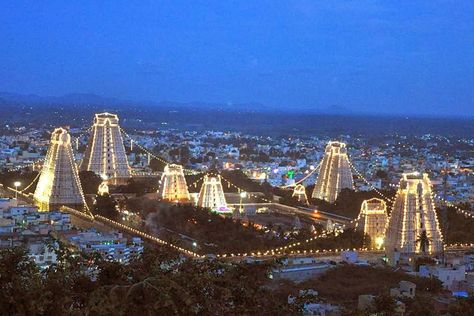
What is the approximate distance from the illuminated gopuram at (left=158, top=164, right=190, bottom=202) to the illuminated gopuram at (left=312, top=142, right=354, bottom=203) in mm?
6940

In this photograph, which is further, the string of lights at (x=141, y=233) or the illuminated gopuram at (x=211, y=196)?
the illuminated gopuram at (x=211, y=196)

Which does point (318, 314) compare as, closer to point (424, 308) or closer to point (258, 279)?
point (424, 308)

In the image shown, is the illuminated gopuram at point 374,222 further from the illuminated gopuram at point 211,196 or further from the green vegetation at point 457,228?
the illuminated gopuram at point 211,196

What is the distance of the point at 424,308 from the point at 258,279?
16.4ft

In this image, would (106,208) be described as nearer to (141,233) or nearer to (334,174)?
(141,233)

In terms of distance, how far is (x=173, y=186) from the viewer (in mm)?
33938

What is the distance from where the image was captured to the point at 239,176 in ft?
148

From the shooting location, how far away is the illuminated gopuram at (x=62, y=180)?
1268 inches

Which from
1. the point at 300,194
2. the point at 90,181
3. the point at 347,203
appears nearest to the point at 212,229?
the point at 347,203

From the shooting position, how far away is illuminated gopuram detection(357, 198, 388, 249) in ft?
86.6

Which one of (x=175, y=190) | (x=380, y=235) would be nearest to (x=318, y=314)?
(x=380, y=235)

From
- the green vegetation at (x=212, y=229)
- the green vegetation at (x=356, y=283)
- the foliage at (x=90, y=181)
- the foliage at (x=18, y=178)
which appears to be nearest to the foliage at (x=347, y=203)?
the green vegetation at (x=212, y=229)

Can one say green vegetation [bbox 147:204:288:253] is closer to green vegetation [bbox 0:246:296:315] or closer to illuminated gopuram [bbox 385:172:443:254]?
illuminated gopuram [bbox 385:172:443:254]

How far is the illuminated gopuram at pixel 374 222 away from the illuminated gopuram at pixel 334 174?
9.36m
